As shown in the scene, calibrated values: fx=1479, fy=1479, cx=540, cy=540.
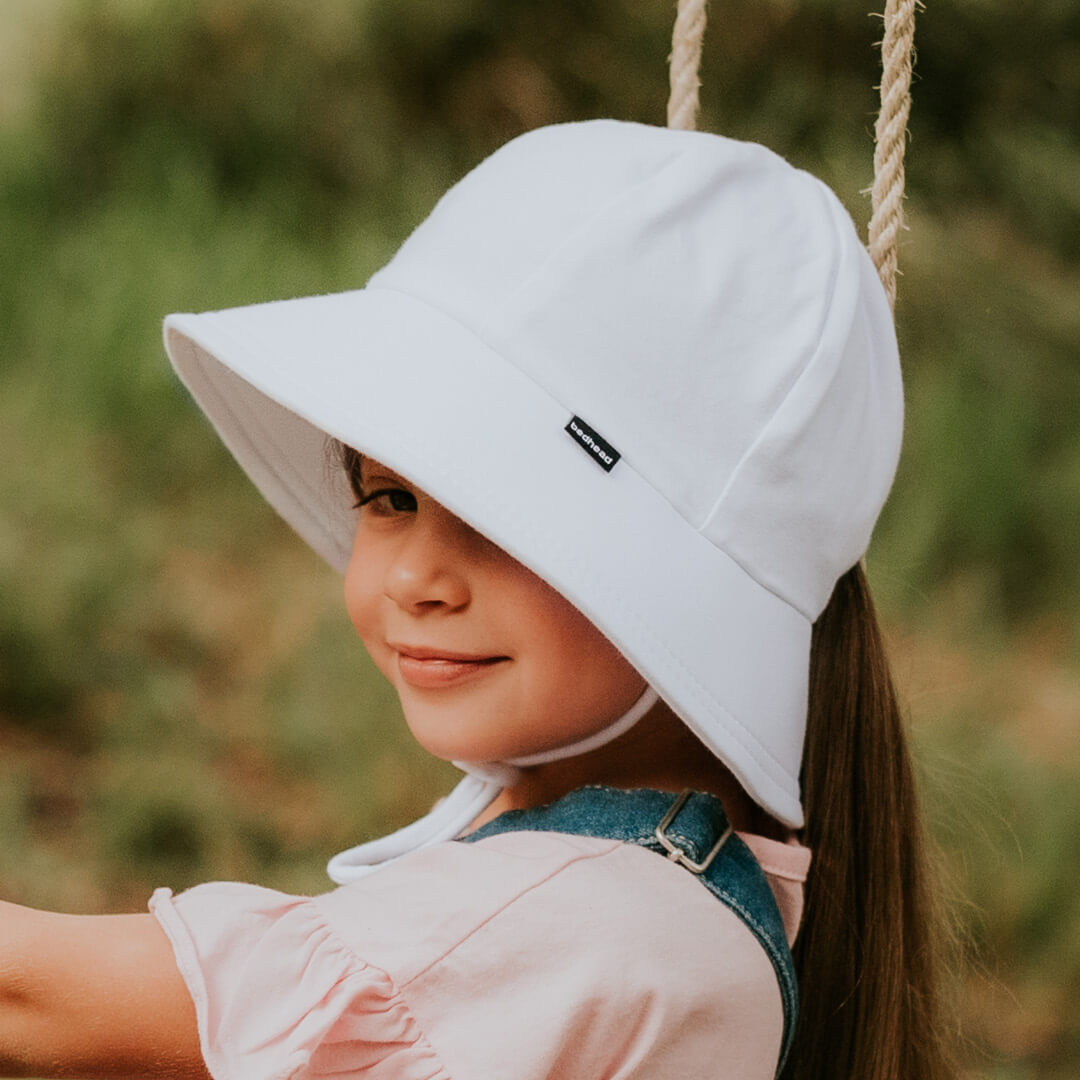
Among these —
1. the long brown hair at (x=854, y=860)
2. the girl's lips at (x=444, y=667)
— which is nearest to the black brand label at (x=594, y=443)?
the girl's lips at (x=444, y=667)

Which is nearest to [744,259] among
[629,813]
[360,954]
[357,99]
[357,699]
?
[629,813]

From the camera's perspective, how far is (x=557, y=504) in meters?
0.76

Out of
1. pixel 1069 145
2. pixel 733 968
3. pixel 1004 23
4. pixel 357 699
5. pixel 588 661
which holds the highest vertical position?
pixel 1004 23

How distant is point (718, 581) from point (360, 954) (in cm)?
27

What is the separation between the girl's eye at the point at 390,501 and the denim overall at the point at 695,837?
20 cm

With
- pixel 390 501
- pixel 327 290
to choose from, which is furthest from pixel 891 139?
pixel 327 290

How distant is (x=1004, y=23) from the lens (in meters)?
2.30

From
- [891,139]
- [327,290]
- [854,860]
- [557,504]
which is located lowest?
[854,860]

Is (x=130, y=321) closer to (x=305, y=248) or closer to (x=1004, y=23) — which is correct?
(x=305, y=248)

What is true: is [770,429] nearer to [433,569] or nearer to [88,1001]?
[433,569]

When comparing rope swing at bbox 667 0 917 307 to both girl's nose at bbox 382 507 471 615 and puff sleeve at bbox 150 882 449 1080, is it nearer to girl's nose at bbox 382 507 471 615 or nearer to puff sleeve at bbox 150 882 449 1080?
girl's nose at bbox 382 507 471 615

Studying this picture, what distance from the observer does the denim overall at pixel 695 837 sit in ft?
2.65

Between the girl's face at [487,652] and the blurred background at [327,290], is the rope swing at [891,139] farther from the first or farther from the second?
the blurred background at [327,290]

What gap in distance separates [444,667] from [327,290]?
1.55 metres
